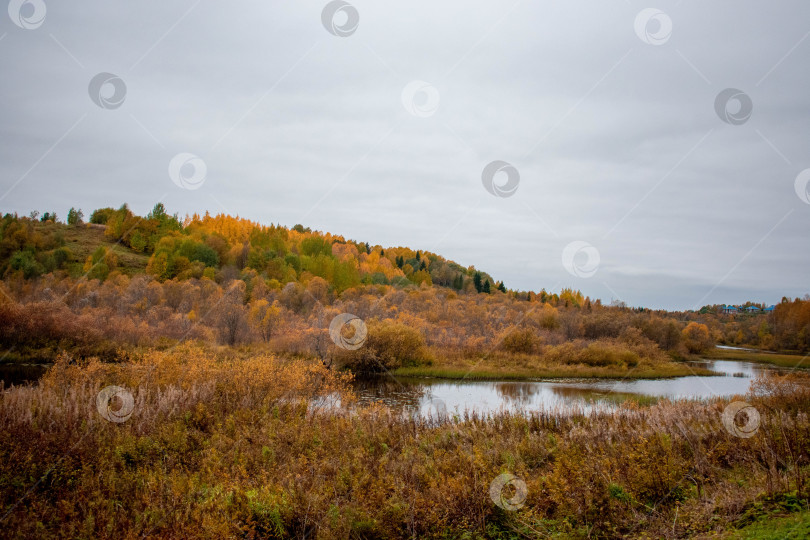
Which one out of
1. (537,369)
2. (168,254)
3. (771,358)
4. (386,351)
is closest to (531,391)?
(537,369)

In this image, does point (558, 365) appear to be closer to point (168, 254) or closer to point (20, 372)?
point (20, 372)

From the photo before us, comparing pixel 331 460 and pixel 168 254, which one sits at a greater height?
pixel 168 254

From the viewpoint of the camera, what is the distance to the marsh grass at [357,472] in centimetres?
697

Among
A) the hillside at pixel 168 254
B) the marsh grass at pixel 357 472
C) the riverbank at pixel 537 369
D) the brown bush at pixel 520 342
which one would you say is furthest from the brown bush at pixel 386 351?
the hillside at pixel 168 254

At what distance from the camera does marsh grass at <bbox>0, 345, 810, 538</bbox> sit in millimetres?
6973

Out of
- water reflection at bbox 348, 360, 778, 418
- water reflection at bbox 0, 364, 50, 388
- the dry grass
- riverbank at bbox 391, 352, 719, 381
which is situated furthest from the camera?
the dry grass

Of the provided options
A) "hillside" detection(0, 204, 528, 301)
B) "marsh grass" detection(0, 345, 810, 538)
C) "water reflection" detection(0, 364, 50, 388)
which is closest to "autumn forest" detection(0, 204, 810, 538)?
"marsh grass" detection(0, 345, 810, 538)

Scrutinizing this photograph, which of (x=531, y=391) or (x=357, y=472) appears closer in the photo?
(x=357, y=472)

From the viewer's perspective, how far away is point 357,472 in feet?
31.4

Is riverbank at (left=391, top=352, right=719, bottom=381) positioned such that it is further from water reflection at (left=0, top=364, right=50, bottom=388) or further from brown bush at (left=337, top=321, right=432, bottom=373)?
water reflection at (left=0, top=364, right=50, bottom=388)

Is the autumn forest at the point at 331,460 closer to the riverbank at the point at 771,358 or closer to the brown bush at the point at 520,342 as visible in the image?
the brown bush at the point at 520,342

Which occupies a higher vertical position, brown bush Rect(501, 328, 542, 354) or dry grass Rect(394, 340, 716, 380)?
brown bush Rect(501, 328, 542, 354)

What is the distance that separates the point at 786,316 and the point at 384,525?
307 feet

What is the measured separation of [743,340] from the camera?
95250 millimetres
